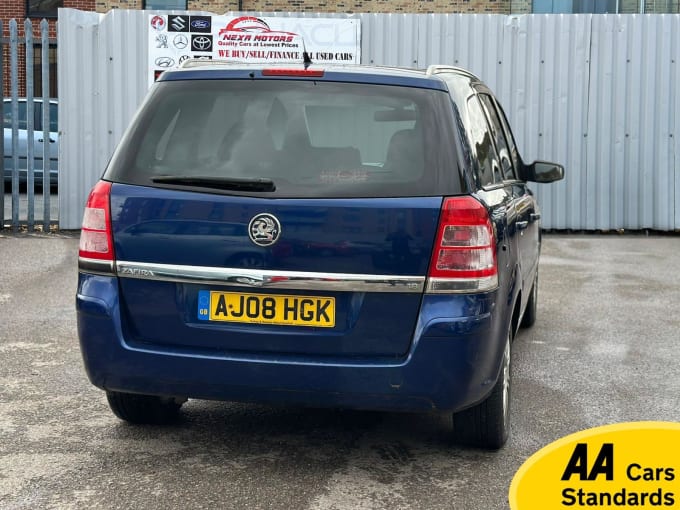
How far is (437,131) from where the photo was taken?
444 centimetres

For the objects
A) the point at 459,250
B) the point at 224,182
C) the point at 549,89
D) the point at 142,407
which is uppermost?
the point at 549,89

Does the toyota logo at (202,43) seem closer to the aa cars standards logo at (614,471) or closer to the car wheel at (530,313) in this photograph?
the car wheel at (530,313)

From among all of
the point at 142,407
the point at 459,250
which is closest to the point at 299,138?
the point at 459,250

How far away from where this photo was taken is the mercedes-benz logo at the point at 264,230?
4.30 metres

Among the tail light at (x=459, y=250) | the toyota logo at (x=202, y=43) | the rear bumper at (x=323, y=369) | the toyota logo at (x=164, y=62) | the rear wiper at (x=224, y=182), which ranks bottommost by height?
the rear bumper at (x=323, y=369)

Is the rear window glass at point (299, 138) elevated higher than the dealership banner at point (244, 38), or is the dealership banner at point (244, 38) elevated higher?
the dealership banner at point (244, 38)

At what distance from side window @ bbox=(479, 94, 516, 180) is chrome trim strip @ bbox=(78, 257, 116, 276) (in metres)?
2.18

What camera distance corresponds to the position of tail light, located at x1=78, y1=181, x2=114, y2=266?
14.7 feet

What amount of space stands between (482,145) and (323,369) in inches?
54.3

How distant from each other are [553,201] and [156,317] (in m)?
→ 10.7

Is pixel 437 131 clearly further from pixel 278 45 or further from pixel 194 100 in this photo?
pixel 278 45

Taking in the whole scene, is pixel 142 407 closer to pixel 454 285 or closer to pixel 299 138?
pixel 299 138

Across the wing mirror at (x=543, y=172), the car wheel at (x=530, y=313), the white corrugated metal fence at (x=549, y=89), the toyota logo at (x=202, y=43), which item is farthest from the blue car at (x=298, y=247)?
the white corrugated metal fence at (x=549, y=89)

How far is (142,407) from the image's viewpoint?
512 cm
